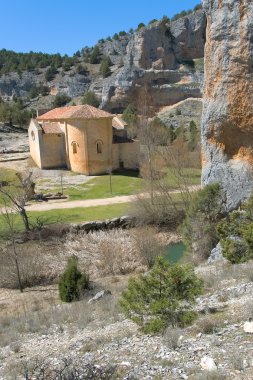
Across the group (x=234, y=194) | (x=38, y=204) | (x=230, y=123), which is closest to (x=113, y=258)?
(x=234, y=194)

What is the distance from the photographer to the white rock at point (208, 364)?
6.42 metres

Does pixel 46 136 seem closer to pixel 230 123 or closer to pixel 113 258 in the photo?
pixel 113 258

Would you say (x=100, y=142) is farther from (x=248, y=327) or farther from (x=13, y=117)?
(x=248, y=327)

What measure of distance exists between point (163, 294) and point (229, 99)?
966 centimetres

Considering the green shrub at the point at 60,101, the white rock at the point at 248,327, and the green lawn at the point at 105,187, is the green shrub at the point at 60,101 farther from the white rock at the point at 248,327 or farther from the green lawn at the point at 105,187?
the white rock at the point at 248,327

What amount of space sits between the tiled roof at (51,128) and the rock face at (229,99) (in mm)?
27973

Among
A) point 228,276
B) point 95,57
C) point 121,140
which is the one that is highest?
point 95,57

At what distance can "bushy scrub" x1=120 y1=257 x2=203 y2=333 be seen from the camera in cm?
847

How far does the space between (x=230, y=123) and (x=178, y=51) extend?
74044 mm

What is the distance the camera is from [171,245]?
1075 inches

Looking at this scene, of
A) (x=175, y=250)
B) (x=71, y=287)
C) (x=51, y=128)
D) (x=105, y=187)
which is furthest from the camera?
(x=51, y=128)

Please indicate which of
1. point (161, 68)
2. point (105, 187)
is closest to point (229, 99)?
point (105, 187)

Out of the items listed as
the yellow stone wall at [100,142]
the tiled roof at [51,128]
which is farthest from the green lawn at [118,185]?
the tiled roof at [51,128]

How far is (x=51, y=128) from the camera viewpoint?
144 ft
